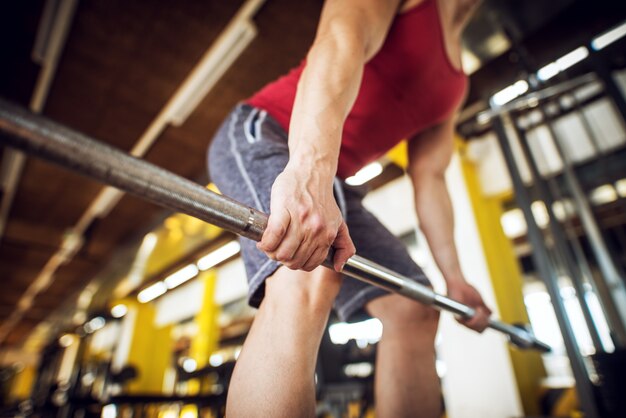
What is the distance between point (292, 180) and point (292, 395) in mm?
340

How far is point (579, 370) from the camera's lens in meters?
1.57

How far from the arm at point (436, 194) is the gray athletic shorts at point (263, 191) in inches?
8.3

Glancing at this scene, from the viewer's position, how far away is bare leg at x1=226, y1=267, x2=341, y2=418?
549mm

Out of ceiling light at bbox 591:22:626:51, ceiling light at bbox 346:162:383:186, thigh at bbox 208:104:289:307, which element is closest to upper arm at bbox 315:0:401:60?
thigh at bbox 208:104:289:307

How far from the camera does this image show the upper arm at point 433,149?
1287 mm

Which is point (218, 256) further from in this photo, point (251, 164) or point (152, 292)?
point (251, 164)

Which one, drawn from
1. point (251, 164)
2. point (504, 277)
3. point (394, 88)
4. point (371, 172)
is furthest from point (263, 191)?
point (371, 172)

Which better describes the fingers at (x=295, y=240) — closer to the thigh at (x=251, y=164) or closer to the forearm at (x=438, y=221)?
the thigh at (x=251, y=164)

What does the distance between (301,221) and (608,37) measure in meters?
2.36

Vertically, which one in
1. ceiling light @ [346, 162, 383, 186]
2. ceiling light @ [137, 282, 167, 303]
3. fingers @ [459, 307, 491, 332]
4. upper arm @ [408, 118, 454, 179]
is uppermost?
ceiling light @ [346, 162, 383, 186]

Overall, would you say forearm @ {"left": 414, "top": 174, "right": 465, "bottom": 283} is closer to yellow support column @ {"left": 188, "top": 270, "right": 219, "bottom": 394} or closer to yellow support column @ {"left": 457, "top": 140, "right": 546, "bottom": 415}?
yellow support column @ {"left": 457, "top": 140, "right": 546, "bottom": 415}

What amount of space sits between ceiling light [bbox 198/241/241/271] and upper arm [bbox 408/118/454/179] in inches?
189

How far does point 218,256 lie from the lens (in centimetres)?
643

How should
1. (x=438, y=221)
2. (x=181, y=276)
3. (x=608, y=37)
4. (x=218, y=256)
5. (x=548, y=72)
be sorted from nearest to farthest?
(x=438, y=221) → (x=608, y=37) → (x=548, y=72) → (x=218, y=256) → (x=181, y=276)
